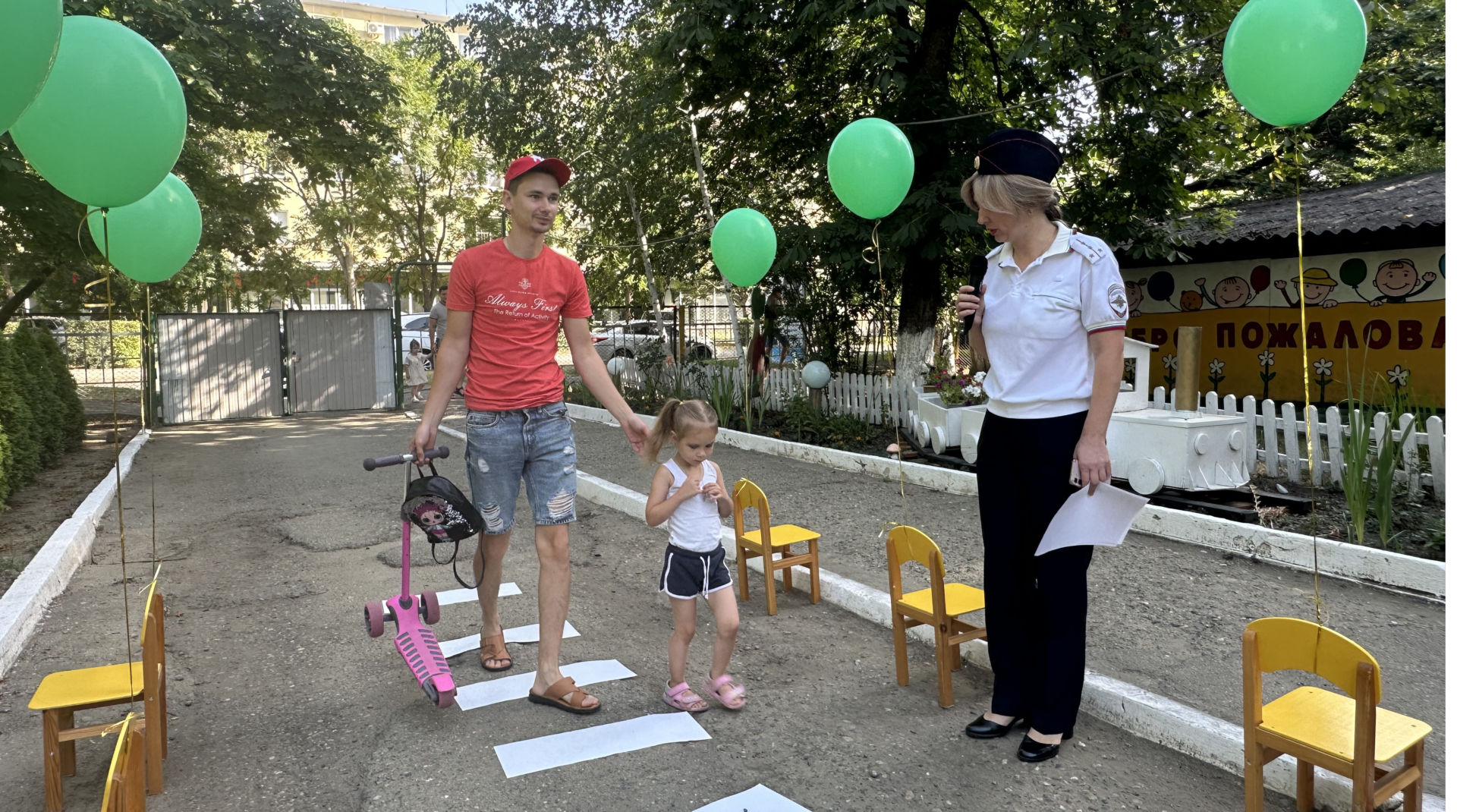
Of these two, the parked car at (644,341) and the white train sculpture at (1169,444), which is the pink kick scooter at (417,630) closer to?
the white train sculpture at (1169,444)

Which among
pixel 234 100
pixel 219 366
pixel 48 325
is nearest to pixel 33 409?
pixel 234 100

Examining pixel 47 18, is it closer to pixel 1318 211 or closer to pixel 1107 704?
pixel 1107 704

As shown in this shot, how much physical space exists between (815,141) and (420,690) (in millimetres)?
9015

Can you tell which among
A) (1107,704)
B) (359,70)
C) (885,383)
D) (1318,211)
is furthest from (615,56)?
(1107,704)

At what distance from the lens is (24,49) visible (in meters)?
1.85

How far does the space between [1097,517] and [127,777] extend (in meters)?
2.70

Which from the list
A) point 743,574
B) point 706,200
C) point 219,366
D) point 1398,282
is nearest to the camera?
point 743,574

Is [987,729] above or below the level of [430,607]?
below

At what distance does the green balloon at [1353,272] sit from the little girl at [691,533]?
479 inches

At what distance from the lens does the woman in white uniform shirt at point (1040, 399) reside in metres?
3.00

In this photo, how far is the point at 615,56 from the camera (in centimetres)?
1664

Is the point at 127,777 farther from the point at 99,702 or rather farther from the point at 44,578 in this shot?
the point at 44,578

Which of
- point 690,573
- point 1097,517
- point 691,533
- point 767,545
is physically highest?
point 1097,517

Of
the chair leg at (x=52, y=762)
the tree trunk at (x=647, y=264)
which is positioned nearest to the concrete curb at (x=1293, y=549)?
the chair leg at (x=52, y=762)
